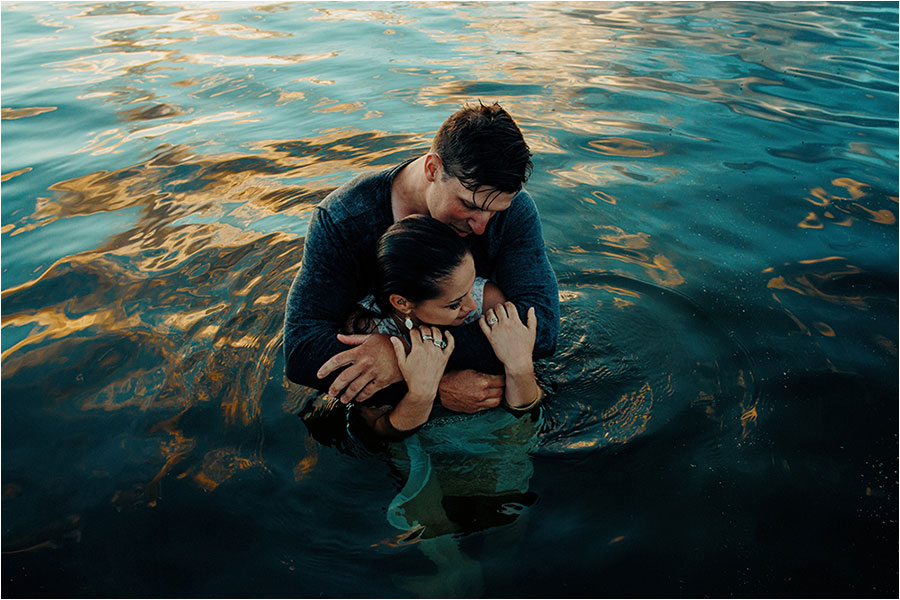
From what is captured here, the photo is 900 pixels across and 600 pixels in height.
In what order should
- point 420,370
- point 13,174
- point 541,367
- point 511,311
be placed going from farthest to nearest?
point 13,174 < point 541,367 < point 511,311 < point 420,370

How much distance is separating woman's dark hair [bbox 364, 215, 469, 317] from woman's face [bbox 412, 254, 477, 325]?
0.11ft

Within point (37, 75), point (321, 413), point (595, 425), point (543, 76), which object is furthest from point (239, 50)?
point (595, 425)

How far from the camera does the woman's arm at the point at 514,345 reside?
12.0ft

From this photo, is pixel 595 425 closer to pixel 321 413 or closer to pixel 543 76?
pixel 321 413

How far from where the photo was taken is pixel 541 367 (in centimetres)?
472

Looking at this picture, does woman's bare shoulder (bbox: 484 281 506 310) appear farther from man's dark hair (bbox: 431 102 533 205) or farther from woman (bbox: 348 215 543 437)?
man's dark hair (bbox: 431 102 533 205)

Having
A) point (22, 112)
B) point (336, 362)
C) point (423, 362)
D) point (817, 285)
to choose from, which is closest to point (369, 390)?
point (336, 362)

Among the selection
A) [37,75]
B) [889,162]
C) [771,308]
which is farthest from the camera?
[37,75]

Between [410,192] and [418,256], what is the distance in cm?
61

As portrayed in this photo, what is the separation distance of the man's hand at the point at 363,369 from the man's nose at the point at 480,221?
2.61 feet

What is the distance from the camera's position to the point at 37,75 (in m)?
11.8

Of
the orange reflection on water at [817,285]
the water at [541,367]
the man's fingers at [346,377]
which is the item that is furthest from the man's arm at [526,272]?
the orange reflection on water at [817,285]

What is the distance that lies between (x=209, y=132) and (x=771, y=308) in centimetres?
718

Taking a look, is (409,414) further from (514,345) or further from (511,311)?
(511,311)
